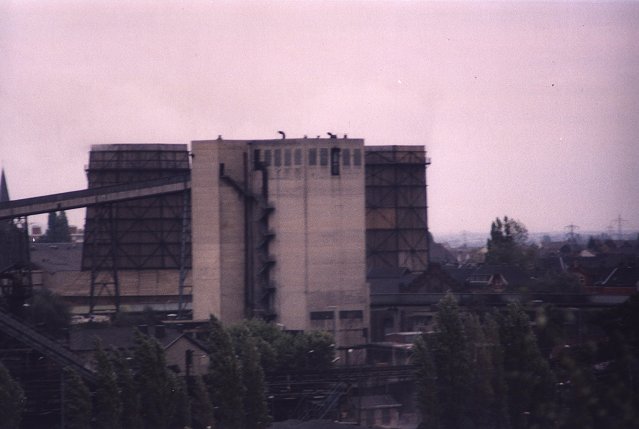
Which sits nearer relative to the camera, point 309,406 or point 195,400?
point 195,400

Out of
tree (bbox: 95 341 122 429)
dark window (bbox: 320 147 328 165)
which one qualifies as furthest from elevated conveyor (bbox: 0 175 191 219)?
tree (bbox: 95 341 122 429)

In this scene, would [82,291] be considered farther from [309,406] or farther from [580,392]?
[580,392]

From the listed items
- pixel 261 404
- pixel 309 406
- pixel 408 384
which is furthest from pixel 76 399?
pixel 408 384

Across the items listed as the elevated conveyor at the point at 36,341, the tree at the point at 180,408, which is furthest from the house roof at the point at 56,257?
the tree at the point at 180,408

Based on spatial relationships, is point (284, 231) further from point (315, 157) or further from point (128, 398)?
point (128, 398)

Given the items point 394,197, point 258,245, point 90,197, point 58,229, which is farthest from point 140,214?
point 58,229

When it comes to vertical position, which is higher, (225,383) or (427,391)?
(225,383)

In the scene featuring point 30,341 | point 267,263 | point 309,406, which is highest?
point 267,263
